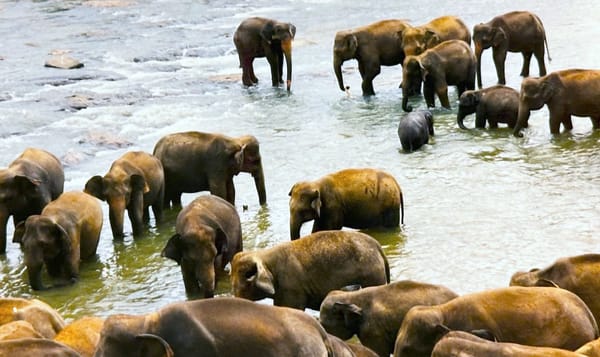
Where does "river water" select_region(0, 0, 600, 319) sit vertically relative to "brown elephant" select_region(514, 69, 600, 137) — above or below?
below

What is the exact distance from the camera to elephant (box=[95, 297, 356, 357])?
16.6 feet

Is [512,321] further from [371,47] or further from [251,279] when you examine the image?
[371,47]

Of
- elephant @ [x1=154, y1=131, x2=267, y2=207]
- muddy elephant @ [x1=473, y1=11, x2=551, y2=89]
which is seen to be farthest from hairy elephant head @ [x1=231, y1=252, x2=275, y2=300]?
muddy elephant @ [x1=473, y1=11, x2=551, y2=89]

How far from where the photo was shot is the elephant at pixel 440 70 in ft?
Answer: 46.1

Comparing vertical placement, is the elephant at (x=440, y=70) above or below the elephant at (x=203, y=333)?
below

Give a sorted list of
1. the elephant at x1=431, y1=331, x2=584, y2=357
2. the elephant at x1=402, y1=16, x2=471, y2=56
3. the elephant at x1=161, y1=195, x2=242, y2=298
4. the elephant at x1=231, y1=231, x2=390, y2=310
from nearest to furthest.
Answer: the elephant at x1=431, y1=331, x2=584, y2=357
the elephant at x1=231, y1=231, x2=390, y2=310
the elephant at x1=161, y1=195, x2=242, y2=298
the elephant at x1=402, y1=16, x2=471, y2=56

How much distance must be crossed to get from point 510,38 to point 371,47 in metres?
1.91

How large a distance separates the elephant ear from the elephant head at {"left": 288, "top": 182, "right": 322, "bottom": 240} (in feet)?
12.7

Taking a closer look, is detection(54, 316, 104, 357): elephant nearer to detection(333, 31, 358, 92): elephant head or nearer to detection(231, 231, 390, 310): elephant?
detection(231, 231, 390, 310): elephant

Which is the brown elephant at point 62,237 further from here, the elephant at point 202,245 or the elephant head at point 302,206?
the elephant head at point 302,206

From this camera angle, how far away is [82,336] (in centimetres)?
617

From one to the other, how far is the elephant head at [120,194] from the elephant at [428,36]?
6.63 metres

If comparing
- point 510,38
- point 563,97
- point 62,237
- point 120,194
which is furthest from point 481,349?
point 510,38

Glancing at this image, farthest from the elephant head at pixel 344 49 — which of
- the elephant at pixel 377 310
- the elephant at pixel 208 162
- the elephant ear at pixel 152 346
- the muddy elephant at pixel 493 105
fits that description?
the elephant ear at pixel 152 346
